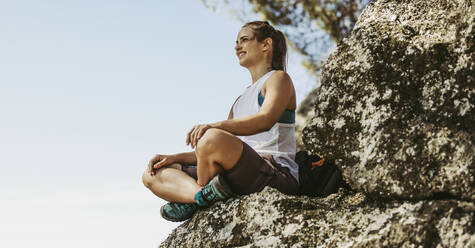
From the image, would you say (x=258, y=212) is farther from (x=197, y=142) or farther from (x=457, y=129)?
(x=457, y=129)

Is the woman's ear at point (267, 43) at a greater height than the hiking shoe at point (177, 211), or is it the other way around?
the woman's ear at point (267, 43)

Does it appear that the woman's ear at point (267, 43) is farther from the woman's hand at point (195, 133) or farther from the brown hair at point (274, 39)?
the woman's hand at point (195, 133)

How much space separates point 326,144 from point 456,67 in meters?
0.66

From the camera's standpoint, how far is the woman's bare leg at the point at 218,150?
2.62 m

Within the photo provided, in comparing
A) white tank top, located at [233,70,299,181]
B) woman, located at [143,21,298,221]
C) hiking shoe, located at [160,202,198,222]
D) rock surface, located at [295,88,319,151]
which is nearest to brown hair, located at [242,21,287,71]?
woman, located at [143,21,298,221]

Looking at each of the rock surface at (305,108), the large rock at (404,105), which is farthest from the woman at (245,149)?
the rock surface at (305,108)

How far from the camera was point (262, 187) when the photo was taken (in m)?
2.74

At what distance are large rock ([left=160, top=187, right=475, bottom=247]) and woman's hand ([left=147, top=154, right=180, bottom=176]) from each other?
44cm

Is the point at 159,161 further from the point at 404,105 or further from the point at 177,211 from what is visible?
the point at 404,105

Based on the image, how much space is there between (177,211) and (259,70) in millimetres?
1135

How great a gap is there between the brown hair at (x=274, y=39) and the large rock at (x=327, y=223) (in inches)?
47.8

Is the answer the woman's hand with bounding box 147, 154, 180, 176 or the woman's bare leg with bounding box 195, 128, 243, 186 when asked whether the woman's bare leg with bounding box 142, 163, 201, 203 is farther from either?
the woman's bare leg with bounding box 195, 128, 243, 186

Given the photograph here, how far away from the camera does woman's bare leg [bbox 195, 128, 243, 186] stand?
8.59ft

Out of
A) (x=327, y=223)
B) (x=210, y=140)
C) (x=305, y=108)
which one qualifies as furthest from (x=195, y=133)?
(x=305, y=108)
